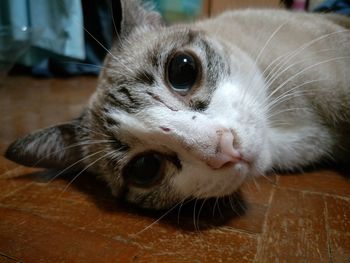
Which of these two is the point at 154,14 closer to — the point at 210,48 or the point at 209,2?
the point at 210,48

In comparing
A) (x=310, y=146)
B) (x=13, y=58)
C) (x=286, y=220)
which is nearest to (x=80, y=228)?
(x=286, y=220)

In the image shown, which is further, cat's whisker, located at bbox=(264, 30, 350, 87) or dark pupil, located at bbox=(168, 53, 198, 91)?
cat's whisker, located at bbox=(264, 30, 350, 87)

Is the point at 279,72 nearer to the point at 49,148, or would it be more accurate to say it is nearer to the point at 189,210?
the point at 189,210

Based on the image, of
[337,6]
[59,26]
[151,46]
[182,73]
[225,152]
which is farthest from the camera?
[59,26]

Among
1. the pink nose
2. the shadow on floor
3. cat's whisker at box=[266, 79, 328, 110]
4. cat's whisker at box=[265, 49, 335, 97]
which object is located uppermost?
cat's whisker at box=[265, 49, 335, 97]

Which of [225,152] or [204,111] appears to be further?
[204,111]

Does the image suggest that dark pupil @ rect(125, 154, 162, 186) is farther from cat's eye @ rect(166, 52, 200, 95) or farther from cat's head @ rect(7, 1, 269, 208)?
cat's eye @ rect(166, 52, 200, 95)

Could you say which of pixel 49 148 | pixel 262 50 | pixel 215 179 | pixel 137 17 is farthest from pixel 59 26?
pixel 215 179

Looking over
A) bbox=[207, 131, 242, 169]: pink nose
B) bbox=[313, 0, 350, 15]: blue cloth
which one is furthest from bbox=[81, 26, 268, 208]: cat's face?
bbox=[313, 0, 350, 15]: blue cloth
